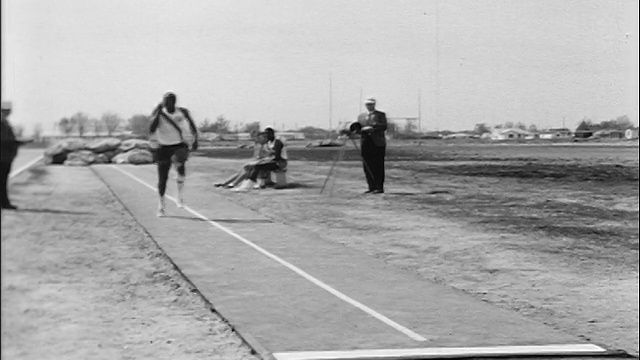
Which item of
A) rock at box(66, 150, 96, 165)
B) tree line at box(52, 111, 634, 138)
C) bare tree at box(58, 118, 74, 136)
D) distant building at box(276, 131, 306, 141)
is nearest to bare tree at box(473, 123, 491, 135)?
tree line at box(52, 111, 634, 138)

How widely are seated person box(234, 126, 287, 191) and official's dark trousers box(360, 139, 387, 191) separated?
24cm

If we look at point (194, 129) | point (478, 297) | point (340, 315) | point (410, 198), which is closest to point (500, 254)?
point (478, 297)

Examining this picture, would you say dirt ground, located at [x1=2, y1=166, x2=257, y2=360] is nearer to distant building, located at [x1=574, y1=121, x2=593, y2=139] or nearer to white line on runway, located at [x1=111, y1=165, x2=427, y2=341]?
white line on runway, located at [x1=111, y1=165, x2=427, y2=341]

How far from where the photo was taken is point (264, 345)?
357cm

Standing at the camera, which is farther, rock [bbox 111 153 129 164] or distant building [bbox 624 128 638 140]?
distant building [bbox 624 128 638 140]

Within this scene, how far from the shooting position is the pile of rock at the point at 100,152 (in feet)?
3.48

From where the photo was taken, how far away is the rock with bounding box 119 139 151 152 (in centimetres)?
163

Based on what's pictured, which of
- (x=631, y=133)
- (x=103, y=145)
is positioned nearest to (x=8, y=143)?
(x=103, y=145)

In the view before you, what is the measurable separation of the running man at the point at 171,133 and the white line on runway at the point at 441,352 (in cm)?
146

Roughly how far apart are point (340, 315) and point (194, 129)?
2686 mm

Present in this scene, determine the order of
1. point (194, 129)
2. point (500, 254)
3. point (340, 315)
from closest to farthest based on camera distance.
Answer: point (194, 129) → point (340, 315) → point (500, 254)

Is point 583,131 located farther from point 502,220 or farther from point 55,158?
point 502,220

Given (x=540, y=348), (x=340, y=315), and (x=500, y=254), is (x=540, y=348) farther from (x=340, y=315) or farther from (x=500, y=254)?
(x=500, y=254)

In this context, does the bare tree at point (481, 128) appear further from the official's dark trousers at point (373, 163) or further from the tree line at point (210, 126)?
the official's dark trousers at point (373, 163)
